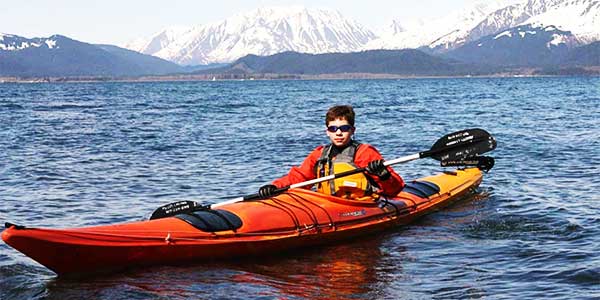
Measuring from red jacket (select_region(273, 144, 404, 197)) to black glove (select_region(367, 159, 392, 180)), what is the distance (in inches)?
6.7

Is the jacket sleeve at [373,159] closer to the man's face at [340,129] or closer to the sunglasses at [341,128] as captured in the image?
the man's face at [340,129]

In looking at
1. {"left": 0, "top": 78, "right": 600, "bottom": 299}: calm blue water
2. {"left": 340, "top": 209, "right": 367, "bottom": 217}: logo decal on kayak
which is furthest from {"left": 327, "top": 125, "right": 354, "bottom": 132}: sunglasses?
{"left": 0, "top": 78, "right": 600, "bottom": 299}: calm blue water

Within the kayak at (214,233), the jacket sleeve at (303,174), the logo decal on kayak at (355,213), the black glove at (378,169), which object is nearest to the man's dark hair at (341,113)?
→ the black glove at (378,169)

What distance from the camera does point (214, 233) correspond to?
9.40 meters

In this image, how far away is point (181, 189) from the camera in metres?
15.1

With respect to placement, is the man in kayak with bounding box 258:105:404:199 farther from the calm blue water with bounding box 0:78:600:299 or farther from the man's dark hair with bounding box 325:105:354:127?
the calm blue water with bounding box 0:78:600:299

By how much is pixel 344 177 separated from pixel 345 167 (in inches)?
12.4

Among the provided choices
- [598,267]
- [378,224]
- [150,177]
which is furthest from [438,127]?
[598,267]

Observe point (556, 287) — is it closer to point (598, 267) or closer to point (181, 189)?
point (598, 267)

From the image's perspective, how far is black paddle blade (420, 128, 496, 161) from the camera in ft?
37.6

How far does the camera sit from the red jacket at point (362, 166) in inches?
395

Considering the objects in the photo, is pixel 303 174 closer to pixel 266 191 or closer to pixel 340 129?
pixel 266 191

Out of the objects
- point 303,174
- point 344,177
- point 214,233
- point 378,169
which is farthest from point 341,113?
point 214,233

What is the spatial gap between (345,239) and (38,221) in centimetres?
479
